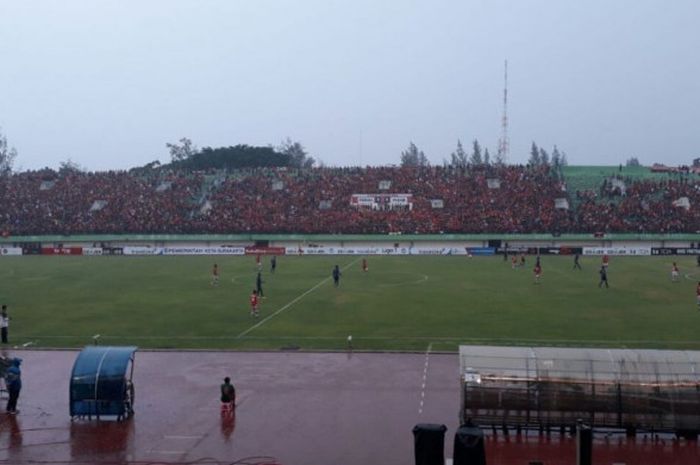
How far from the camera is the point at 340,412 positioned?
1911cm

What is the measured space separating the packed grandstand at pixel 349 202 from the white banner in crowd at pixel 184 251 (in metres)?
3.93

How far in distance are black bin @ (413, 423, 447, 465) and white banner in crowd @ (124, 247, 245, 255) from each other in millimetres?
59888

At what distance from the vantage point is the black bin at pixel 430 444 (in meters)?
13.6

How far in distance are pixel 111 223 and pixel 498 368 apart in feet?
229

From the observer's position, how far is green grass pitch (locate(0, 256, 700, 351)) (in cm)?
2811

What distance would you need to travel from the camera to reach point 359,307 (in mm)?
35406

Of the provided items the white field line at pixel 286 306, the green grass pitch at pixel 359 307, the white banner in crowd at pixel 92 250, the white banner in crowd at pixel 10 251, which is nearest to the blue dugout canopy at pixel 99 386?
the green grass pitch at pixel 359 307

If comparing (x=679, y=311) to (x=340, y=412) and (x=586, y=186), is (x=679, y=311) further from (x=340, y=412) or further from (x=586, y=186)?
(x=586, y=186)

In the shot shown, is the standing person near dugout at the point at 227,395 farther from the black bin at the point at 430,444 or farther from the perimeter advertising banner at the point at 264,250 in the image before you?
the perimeter advertising banner at the point at 264,250

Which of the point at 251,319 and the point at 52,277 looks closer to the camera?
the point at 251,319

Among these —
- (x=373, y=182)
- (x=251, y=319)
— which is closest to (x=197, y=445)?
(x=251, y=319)

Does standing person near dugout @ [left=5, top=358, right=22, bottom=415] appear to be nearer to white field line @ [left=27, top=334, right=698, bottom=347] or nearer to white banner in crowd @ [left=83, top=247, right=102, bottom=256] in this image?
white field line @ [left=27, top=334, right=698, bottom=347]

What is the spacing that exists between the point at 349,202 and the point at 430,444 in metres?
71.5

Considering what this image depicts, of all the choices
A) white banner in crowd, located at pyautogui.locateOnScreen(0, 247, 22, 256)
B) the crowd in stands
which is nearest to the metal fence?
the crowd in stands
